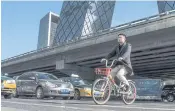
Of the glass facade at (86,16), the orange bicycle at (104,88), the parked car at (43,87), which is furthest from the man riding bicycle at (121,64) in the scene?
the glass facade at (86,16)

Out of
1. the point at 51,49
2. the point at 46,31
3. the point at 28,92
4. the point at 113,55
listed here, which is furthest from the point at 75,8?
the point at 113,55

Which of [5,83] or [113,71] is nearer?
[113,71]

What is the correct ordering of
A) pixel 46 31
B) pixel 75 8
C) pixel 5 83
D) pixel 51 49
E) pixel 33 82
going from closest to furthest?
pixel 5 83 < pixel 33 82 < pixel 51 49 < pixel 75 8 < pixel 46 31

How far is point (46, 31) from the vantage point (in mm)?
127125

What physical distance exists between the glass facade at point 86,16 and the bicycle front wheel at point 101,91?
260ft

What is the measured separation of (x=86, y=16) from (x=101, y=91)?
81.1 m

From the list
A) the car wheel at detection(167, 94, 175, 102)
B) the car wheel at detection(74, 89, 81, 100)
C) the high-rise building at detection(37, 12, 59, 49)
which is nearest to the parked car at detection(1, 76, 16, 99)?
the car wheel at detection(74, 89, 81, 100)

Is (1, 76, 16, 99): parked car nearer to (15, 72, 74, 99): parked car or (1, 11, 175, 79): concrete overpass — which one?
(15, 72, 74, 99): parked car

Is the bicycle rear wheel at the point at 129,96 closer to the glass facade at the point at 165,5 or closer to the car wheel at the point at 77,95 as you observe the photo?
the car wheel at the point at 77,95

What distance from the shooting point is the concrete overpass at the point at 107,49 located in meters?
28.8

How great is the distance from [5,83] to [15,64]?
140 ft

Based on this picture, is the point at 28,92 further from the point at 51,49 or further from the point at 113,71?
the point at 51,49

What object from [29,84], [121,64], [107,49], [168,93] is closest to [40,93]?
[29,84]

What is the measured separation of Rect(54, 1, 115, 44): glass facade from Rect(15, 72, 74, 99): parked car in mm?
69914
